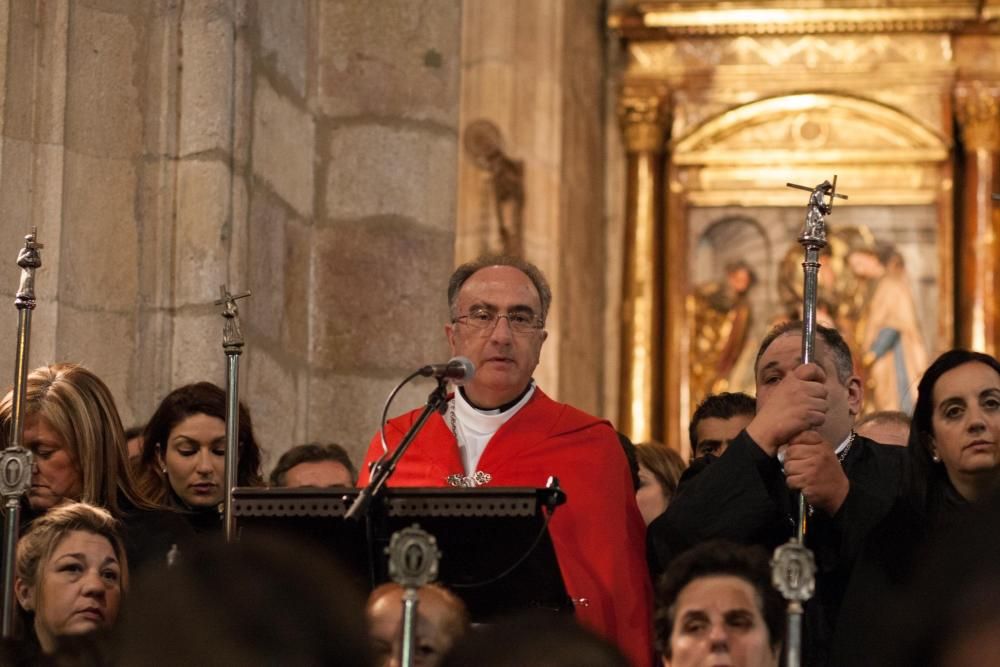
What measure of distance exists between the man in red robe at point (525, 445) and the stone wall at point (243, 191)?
5.26 ft

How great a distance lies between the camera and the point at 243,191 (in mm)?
8195

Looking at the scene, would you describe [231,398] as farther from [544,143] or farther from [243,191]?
[544,143]

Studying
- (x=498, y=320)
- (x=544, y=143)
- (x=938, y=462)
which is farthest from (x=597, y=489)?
(x=544, y=143)

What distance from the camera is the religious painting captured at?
13562 mm

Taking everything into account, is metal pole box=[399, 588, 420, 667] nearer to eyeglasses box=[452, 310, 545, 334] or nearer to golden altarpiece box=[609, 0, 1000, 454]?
eyeglasses box=[452, 310, 545, 334]

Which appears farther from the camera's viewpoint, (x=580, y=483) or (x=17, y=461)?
(x=580, y=483)

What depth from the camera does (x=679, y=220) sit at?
1388 cm

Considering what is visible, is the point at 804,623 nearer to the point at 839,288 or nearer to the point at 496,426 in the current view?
the point at 496,426

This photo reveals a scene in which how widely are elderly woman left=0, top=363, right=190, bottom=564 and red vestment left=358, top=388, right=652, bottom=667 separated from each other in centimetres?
74

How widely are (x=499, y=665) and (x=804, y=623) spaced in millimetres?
2772

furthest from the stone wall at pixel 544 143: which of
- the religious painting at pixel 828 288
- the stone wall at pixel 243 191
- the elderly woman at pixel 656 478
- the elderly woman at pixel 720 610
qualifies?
the elderly woman at pixel 720 610

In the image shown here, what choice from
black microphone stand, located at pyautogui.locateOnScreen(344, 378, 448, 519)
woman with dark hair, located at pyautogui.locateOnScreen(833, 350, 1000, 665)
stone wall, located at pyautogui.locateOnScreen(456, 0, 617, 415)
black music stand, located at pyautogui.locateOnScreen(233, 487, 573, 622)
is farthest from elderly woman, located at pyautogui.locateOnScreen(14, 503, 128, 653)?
stone wall, located at pyautogui.locateOnScreen(456, 0, 617, 415)

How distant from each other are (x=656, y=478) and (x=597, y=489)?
1.26 metres

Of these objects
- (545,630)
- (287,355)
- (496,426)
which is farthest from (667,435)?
(545,630)
